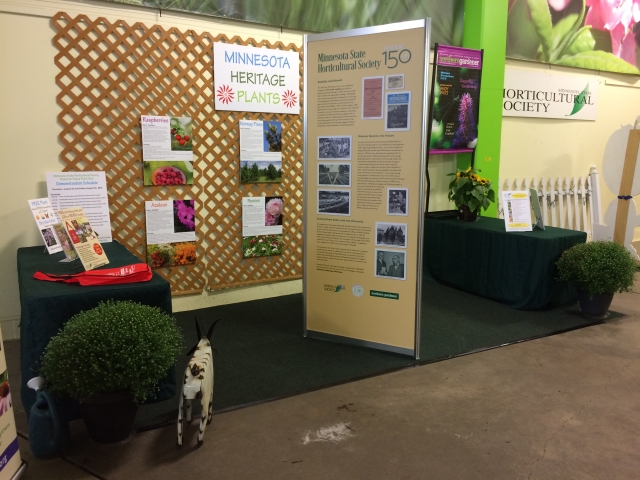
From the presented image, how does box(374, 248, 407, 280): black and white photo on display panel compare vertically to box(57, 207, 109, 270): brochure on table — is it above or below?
below

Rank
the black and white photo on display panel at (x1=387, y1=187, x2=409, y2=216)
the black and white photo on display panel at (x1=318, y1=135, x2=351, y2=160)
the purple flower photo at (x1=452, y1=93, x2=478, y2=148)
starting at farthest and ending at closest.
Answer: the purple flower photo at (x1=452, y1=93, x2=478, y2=148)
the black and white photo on display panel at (x1=318, y1=135, x2=351, y2=160)
the black and white photo on display panel at (x1=387, y1=187, x2=409, y2=216)

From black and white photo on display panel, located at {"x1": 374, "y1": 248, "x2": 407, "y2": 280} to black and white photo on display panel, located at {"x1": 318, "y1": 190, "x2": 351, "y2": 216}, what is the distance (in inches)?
11.5

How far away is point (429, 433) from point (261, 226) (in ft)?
6.83

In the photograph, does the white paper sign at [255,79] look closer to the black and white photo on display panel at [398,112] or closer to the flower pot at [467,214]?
the black and white photo on display panel at [398,112]

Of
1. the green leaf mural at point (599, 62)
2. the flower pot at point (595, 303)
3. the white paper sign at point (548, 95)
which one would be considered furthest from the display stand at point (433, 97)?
the green leaf mural at point (599, 62)

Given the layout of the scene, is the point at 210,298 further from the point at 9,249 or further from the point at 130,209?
the point at 9,249

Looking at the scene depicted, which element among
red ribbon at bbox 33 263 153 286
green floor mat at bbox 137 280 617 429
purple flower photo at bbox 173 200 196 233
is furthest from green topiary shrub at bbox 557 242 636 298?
red ribbon at bbox 33 263 153 286

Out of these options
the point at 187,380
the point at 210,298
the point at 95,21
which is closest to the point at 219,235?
the point at 210,298

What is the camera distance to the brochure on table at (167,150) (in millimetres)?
3223

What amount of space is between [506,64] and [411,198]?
291 centimetres

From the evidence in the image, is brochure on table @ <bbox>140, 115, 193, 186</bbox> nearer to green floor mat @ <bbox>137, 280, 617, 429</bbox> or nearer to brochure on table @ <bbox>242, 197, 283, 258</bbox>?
brochure on table @ <bbox>242, 197, 283, 258</bbox>

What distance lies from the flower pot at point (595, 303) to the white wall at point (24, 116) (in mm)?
3362

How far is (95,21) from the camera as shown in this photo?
296 centimetres

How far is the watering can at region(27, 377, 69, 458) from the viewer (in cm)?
178
